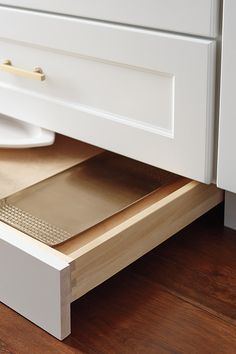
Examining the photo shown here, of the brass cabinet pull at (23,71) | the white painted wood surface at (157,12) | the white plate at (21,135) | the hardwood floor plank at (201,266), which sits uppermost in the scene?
the white painted wood surface at (157,12)

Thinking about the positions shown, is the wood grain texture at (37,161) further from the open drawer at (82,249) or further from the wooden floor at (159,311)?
the wooden floor at (159,311)

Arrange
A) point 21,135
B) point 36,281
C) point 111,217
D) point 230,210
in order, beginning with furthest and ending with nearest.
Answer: point 21,135
point 230,210
point 111,217
point 36,281

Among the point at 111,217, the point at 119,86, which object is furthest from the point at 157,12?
the point at 111,217

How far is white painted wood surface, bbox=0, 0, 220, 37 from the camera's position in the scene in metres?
0.92

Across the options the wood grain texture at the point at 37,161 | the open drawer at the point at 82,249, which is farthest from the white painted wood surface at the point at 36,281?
the wood grain texture at the point at 37,161

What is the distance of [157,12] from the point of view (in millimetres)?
964

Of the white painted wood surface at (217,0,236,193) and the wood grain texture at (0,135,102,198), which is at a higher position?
the white painted wood surface at (217,0,236,193)

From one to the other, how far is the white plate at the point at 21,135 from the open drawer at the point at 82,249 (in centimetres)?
10

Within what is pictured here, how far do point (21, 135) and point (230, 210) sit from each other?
44cm

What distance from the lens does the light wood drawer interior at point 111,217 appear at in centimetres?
91

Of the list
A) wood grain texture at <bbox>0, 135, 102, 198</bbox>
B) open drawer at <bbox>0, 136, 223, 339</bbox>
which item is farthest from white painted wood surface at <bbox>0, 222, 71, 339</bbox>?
wood grain texture at <bbox>0, 135, 102, 198</bbox>

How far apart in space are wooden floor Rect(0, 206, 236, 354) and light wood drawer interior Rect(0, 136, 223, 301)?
0.22 feet

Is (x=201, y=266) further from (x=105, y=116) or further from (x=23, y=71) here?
(x=23, y=71)

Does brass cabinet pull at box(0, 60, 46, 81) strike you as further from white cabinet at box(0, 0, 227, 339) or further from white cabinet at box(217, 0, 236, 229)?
white cabinet at box(217, 0, 236, 229)
